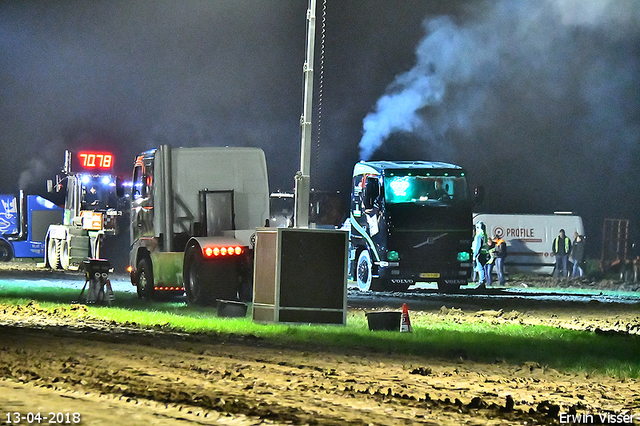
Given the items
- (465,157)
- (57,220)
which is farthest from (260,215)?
(465,157)

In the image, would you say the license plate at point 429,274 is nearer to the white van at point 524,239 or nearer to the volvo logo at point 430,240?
the volvo logo at point 430,240

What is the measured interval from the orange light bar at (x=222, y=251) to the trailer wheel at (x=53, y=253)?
816 inches

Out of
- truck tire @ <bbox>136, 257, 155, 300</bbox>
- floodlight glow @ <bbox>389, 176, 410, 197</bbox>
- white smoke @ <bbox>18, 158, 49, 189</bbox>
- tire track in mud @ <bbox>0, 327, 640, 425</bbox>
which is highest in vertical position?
white smoke @ <bbox>18, 158, 49, 189</bbox>

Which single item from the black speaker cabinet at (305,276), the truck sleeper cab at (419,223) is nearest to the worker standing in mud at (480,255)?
the truck sleeper cab at (419,223)

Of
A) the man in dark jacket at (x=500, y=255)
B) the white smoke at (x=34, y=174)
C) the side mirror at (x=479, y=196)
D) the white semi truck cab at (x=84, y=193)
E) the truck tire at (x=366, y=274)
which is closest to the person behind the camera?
the side mirror at (x=479, y=196)

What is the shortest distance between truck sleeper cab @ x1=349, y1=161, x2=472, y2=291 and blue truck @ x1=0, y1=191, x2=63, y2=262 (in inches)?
913

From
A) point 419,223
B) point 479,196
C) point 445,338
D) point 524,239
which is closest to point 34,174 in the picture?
point 524,239

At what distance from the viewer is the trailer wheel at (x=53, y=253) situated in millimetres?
41375

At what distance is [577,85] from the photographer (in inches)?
2100

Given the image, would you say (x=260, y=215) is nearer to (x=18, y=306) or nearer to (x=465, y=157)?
(x=18, y=306)

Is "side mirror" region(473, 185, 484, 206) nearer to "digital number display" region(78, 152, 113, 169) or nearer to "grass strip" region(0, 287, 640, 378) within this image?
"grass strip" region(0, 287, 640, 378)

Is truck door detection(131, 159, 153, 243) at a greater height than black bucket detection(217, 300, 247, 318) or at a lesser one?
greater

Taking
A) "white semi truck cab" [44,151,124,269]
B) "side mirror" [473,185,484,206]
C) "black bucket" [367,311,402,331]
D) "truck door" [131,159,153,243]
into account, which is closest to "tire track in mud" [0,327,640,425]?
"black bucket" [367,311,402,331]

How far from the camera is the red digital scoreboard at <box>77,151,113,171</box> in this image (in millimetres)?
38781
